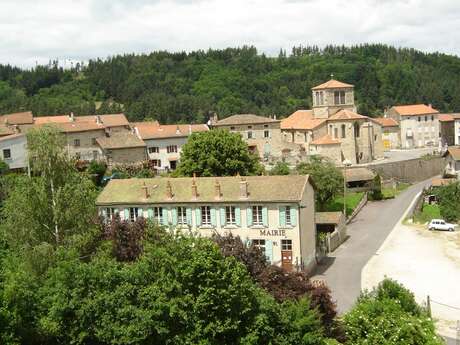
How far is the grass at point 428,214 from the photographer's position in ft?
177

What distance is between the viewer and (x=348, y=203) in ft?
198

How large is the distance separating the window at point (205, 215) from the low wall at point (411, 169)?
39546 mm

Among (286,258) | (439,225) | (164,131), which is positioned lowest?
(439,225)

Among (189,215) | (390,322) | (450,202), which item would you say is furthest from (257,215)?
(450,202)

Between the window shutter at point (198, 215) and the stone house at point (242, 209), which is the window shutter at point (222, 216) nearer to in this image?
the stone house at point (242, 209)

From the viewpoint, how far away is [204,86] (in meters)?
160

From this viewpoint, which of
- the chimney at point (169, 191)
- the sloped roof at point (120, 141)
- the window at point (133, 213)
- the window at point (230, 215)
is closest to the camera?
the window at point (230, 215)

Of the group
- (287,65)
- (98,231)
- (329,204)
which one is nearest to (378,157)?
(329,204)

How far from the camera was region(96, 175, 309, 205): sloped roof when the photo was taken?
36750 mm

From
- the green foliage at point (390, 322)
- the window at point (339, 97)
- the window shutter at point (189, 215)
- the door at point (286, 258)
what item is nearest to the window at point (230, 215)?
the window shutter at point (189, 215)

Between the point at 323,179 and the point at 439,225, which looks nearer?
the point at 439,225

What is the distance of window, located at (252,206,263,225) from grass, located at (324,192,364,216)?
20.4 m

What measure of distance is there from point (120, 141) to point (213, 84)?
318 ft

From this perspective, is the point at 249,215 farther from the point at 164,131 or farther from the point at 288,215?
the point at 164,131
